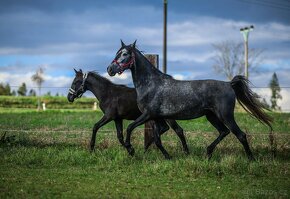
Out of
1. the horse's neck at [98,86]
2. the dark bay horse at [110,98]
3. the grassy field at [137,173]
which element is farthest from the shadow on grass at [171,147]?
the horse's neck at [98,86]

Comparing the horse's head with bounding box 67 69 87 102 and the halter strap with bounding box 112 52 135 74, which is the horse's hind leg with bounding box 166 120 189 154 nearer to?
the halter strap with bounding box 112 52 135 74

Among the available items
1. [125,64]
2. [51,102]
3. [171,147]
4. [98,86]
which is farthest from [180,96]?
Answer: [51,102]

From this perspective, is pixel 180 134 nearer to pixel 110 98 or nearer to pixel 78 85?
pixel 110 98

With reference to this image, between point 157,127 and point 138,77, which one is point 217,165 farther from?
point 138,77

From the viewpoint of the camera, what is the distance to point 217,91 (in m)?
10.2

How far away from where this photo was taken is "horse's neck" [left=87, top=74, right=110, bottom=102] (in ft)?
40.3

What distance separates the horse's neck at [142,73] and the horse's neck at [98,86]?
173 cm

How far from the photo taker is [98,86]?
1240 cm

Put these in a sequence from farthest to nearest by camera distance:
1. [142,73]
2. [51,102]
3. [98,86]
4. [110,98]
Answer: [51,102] → [98,86] → [110,98] → [142,73]

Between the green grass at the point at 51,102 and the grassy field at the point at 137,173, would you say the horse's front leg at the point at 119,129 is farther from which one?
the green grass at the point at 51,102

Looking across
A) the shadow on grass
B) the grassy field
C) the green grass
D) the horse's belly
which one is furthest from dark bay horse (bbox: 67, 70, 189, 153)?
the green grass

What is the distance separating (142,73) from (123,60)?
1.78 feet

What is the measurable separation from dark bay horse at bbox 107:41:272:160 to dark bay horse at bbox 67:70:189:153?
4.16ft

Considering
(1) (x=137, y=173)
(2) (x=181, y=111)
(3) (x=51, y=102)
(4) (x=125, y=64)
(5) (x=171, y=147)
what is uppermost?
(4) (x=125, y=64)
